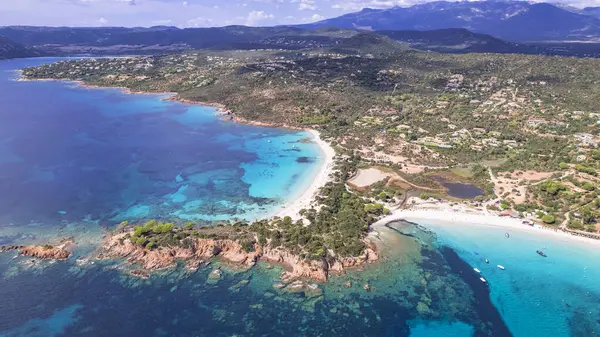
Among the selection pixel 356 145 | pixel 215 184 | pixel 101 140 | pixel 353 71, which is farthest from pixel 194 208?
pixel 353 71

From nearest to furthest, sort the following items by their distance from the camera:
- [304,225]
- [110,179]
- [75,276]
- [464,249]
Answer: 1. [75,276]
2. [464,249]
3. [304,225]
4. [110,179]

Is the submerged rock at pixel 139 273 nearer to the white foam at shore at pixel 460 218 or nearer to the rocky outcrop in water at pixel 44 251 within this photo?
the rocky outcrop in water at pixel 44 251

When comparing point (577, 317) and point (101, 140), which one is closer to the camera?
point (577, 317)

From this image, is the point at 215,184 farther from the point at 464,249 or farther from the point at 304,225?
the point at 464,249

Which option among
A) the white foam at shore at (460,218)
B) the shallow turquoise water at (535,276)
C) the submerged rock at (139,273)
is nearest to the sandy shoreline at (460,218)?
the white foam at shore at (460,218)

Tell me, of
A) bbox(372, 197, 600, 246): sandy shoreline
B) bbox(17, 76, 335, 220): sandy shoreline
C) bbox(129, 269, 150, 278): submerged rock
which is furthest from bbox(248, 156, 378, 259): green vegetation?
bbox(129, 269, 150, 278): submerged rock

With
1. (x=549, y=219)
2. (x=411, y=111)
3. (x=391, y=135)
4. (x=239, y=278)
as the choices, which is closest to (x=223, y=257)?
(x=239, y=278)

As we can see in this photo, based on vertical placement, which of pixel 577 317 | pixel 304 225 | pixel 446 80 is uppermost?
pixel 446 80

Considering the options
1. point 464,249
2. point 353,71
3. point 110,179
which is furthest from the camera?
point 353,71
